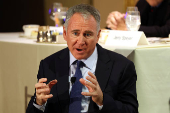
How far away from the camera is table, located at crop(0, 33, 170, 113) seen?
64.7 inches

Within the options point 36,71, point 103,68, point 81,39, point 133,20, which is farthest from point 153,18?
point 81,39

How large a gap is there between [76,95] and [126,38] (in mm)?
601

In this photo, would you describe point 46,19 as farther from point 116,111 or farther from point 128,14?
point 116,111

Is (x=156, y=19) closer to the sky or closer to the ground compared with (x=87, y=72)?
closer to the sky

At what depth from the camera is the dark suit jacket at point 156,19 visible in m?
2.59

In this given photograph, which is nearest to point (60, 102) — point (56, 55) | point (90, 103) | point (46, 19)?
Answer: point (90, 103)

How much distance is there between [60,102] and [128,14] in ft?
3.12

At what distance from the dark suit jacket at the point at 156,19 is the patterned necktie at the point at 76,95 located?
1.37 metres

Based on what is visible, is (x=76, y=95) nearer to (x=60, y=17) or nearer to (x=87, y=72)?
(x=87, y=72)

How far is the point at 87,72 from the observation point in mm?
1392

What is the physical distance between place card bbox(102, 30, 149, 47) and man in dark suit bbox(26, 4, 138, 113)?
0.30 metres

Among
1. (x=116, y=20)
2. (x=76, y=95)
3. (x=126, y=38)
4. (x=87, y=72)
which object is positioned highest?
(x=116, y=20)

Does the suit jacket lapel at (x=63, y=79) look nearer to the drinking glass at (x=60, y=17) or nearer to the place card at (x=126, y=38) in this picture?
the place card at (x=126, y=38)

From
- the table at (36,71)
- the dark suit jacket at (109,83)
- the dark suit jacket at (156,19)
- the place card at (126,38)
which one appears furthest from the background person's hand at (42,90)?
the dark suit jacket at (156,19)
